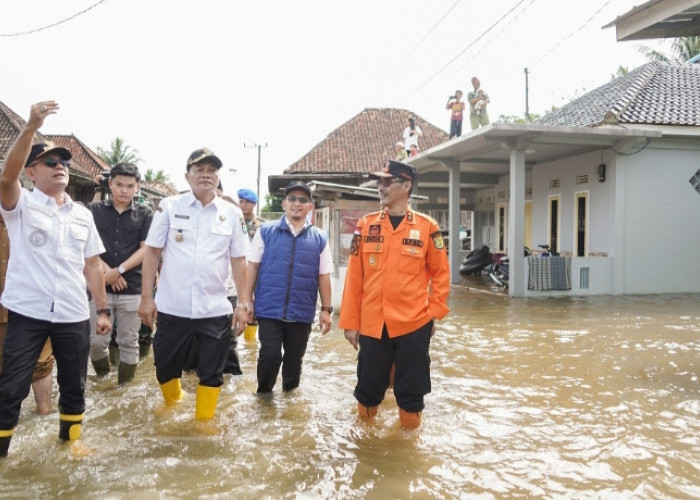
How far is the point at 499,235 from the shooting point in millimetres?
20594

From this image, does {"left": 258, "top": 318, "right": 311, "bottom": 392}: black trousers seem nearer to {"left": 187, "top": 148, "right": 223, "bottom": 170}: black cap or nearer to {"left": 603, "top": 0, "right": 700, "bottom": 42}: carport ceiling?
{"left": 187, "top": 148, "right": 223, "bottom": 170}: black cap

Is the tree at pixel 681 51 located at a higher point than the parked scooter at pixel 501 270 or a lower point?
higher

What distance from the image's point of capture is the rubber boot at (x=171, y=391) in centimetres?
454

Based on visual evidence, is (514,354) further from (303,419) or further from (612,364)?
(303,419)

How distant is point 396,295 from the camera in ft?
13.3

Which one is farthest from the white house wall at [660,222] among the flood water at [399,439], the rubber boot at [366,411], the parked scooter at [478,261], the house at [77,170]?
the house at [77,170]

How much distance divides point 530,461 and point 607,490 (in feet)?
1.66

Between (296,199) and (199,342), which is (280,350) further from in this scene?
(296,199)

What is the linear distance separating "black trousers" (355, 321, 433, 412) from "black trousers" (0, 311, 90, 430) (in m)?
1.84

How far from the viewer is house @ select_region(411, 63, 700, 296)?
42.3ft

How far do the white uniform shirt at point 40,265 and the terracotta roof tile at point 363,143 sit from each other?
23.1 meters

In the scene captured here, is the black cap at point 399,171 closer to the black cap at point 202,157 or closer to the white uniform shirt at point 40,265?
the black cap at point 202,157

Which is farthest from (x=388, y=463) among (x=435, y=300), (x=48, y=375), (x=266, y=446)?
(x=48, y=375)

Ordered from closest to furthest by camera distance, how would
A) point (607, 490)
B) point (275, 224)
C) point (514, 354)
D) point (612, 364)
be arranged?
point (607, 490), point (275, 224), point (612, 364), point (514, 354)
